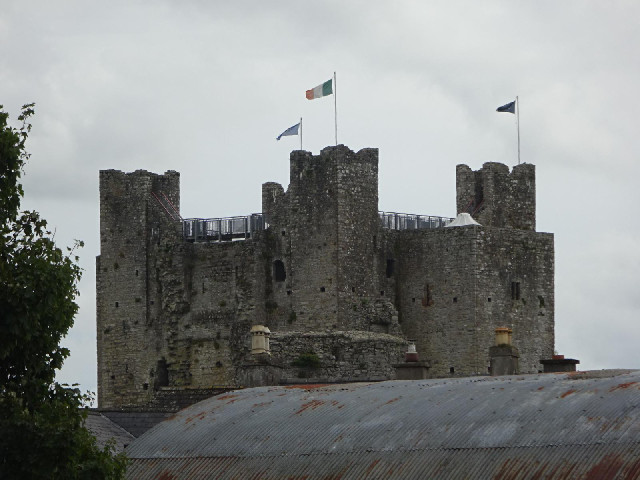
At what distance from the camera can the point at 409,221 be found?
77.9 meters

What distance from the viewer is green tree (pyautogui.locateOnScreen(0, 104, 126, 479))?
33.9m

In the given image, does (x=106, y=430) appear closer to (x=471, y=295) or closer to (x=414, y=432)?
(x=414, y=432)

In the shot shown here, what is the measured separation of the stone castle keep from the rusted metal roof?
27.5 meters

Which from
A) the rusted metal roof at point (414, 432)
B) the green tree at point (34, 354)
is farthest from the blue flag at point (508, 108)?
the green tree at point (34, 354)

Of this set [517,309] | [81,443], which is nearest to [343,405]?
[81,443]

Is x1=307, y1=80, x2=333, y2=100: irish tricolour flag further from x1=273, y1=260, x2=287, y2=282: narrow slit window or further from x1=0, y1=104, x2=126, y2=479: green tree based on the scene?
x1=0, y1=104, x2=126, y2=479: green tree

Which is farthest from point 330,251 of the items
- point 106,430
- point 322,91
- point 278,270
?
point 106,430

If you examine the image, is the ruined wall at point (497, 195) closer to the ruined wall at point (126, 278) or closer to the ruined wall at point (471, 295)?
the ruined wall at point (471, 295)

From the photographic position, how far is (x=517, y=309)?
74438mm

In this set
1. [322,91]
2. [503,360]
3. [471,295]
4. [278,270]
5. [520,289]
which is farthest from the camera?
[322,91]

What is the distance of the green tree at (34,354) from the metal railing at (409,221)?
133 ft

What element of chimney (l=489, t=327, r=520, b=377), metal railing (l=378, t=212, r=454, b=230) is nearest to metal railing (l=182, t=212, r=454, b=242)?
metal railing (l=378, t=212, r=454, b=230)

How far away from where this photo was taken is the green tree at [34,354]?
33906 millimetres

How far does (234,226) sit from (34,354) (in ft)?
139
